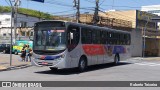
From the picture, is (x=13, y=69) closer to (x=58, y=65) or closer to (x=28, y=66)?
(x=28, y=66)

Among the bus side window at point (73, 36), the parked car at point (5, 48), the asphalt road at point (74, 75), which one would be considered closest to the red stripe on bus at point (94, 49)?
the bus side window at point (73, 36)

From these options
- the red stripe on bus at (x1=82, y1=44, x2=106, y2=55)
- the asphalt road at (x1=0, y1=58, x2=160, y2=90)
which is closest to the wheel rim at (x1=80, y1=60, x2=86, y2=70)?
the asphalt road at (x1=0, y1=58, x2=160, y2=90)

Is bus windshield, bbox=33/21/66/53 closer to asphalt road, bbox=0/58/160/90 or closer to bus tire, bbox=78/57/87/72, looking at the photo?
asphalt road, bbox=0/58/160/90

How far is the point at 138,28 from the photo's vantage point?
5331 cm

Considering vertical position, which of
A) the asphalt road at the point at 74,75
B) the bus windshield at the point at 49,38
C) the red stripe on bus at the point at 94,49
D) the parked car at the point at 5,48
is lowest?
the asphalt road at the point at 74,75

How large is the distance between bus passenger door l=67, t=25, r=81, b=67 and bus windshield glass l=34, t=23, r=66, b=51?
18.6 inches

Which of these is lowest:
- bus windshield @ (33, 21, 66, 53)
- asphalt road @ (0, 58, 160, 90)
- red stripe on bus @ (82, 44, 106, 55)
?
asphalt road @ (0, 58, 160, 90)

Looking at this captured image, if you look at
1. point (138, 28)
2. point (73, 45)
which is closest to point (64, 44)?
point (73, 45)

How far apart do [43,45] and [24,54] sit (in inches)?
384

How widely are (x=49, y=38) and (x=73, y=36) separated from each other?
1489 mm

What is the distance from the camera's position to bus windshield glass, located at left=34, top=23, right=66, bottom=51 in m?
19.4

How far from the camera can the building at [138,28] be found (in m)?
50.8

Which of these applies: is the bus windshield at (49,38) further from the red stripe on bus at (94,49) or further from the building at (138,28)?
the building at (138,28)

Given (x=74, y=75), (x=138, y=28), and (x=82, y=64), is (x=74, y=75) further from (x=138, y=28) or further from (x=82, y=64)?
(x=138, y=28)
